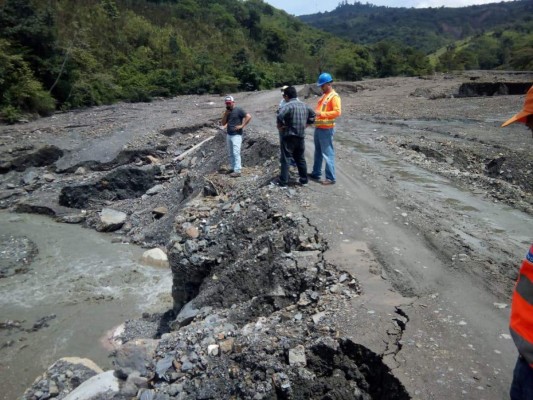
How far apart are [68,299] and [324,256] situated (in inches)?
225

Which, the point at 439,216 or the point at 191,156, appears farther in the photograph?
the point at 191,156

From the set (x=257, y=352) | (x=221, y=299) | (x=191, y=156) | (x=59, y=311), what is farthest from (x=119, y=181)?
(x=257, y=352)

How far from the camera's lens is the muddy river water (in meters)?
7.09

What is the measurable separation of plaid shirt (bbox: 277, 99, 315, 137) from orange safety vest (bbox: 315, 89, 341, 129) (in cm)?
36

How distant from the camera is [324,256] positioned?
5449mm

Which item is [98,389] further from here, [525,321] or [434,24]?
[434,24]

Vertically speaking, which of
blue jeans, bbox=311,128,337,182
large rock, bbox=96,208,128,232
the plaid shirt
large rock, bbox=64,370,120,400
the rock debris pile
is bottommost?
large rock, bbox=96,208,128,232

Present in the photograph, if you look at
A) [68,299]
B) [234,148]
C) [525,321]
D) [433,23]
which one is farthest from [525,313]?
[433,23]

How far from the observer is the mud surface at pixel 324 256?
383cm

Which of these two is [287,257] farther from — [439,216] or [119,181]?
[119,181]

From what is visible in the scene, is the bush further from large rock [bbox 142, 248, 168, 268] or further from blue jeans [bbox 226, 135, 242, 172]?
blue jeans [bbox 226, 135, 242, 172]

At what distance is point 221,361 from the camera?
425cm

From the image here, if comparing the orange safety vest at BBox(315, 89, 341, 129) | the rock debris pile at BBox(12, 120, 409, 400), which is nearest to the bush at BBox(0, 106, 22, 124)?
the rock debris pile at BBox(12, 120, 409, 400)

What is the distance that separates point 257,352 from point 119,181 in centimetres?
1061
